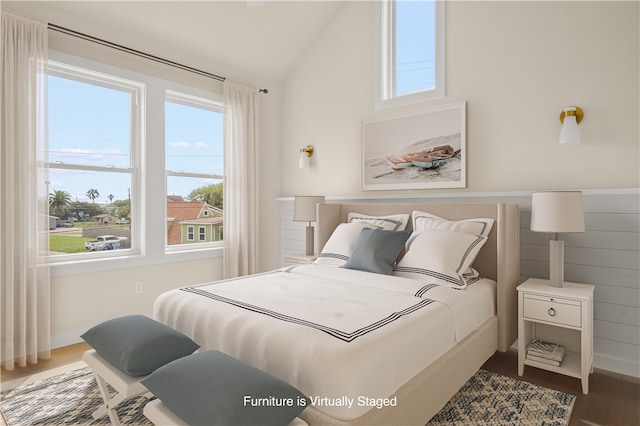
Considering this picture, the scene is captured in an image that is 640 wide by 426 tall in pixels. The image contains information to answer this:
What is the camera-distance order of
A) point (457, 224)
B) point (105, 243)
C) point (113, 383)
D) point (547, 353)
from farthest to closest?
1. point (105, 243)
2. point (457, 224)
3. point (547, 353)
4. point (113, 383)

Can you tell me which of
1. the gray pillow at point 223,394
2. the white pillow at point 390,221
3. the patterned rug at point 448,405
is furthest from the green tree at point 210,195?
the gray pillow at point 223,394

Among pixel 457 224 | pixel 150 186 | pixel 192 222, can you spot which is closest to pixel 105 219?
pixel 150 186

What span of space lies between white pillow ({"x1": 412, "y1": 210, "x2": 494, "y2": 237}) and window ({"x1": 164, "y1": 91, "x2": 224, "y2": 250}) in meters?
2.28

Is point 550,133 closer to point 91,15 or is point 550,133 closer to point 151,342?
point 151,342

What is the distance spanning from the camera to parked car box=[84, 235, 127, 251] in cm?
334

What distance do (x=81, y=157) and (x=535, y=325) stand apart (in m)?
3.94

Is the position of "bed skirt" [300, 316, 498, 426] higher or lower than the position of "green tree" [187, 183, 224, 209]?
lower

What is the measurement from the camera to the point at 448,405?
2.12m

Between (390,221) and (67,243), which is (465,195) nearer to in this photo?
(390,221)

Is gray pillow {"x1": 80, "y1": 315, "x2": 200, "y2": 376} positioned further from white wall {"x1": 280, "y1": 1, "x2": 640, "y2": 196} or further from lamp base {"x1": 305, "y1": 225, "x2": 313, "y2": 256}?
white wall {"x1": 280, "y1": 1, "x2": 640, "y2": 196}

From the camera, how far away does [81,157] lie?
3283 millimetres

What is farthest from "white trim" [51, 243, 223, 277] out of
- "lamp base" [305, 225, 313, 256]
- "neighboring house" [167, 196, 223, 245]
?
"lamp base" [305, 225, 313, 256]

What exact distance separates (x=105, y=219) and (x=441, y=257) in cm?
291

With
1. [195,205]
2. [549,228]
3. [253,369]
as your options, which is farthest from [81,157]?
[549,228]
